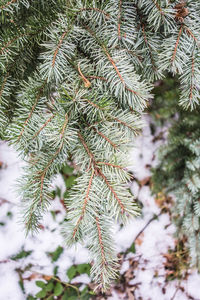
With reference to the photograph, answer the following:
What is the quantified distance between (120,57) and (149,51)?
0.14 m

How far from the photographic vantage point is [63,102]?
597 mm

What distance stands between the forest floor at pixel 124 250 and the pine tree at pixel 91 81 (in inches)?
34.2

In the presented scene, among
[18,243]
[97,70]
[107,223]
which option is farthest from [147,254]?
[97,70]

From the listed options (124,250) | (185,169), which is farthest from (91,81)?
(124,250)

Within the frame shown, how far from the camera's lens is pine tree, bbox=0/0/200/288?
62 cm

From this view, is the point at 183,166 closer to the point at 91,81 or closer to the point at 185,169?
the point at 185,169

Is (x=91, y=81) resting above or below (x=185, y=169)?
above

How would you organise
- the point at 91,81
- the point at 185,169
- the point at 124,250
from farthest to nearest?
the point at 124,250, the point at 185,169, the point at 91,81

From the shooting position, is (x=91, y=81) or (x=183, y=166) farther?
(x=183, y=166)

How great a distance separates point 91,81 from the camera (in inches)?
26.6

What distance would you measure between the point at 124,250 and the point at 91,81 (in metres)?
1.35

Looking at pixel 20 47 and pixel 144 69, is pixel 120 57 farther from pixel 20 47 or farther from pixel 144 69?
pixel 20 47

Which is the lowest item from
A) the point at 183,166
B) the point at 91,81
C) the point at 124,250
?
the point at 124,250

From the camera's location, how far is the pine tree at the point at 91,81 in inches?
24.4
